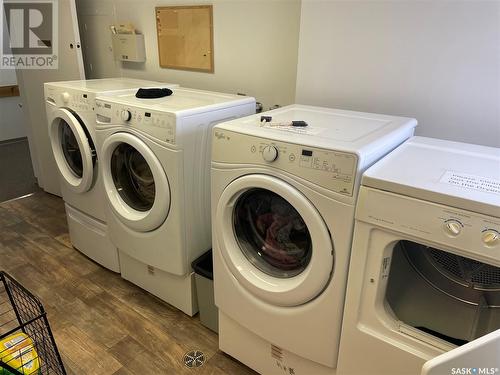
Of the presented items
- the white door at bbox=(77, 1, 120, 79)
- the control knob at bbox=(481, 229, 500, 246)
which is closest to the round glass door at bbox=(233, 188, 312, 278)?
the control knob at bbox=(481, 229, 500, 246)

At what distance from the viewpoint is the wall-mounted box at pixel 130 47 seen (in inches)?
100

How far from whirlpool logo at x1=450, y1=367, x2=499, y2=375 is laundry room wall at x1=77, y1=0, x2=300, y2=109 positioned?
154 cm

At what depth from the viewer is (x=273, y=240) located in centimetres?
142

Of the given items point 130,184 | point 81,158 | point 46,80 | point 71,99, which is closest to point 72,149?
point 81,158

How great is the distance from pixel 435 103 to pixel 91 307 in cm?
188

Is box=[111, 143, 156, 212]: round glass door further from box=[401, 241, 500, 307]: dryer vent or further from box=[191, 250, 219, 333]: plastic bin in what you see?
box=[401, 241, 500, 307]: dryer vent

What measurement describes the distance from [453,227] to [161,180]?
3.72ft

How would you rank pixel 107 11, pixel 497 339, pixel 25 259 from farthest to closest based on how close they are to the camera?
pixel 107 11 < pixel 25 259 < pixel 497 339

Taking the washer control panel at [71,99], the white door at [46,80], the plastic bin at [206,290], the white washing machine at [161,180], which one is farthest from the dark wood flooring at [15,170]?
the plastic bin at [206,290]

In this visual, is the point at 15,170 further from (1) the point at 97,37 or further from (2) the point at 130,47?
(2) the point at 130,47

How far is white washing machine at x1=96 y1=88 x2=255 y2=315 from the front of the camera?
1.59m

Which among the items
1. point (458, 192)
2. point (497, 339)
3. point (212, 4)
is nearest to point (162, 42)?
point (212, 4)

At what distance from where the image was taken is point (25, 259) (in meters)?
2.34

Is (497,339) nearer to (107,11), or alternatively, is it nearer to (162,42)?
(162,42)
